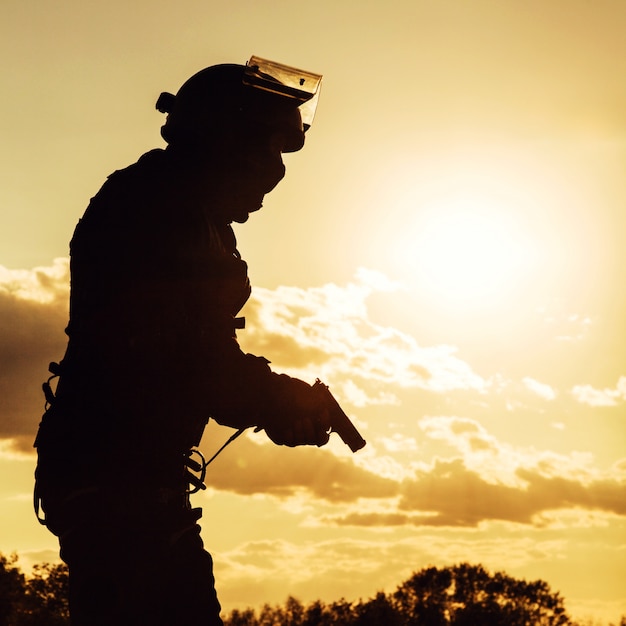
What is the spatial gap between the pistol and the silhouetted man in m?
0.14

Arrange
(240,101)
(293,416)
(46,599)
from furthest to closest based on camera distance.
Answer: (46,599) → (240,101) → (293,416)

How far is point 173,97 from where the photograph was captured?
779 centimetres

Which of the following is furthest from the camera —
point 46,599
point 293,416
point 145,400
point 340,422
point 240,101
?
point 46,599

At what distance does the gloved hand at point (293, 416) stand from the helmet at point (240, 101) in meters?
2.02

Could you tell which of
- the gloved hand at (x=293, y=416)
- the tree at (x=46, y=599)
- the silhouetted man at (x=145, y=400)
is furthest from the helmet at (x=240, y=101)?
the tree at (x=46, y=599)

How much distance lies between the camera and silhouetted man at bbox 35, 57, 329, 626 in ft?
19.7

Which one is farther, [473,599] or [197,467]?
[473,599]

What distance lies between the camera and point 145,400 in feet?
20.3

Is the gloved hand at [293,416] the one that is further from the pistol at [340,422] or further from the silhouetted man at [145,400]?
the pistol at [340,422]

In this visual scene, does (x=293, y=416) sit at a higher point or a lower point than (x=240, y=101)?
lower

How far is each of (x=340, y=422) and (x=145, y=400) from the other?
149 cm

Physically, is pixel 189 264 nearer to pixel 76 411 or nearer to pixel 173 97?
pixel 76 411

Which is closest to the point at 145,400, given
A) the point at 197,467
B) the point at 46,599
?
the point at 197,467

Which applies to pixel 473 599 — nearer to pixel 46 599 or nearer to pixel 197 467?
pixel 46 599
